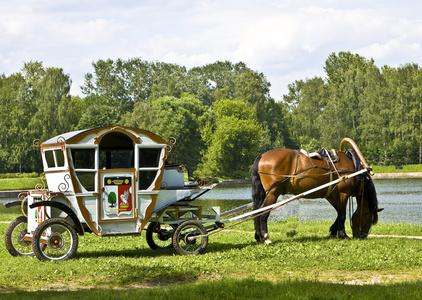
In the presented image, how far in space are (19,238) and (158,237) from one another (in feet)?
9.99

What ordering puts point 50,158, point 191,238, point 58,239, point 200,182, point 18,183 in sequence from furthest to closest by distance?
1. point 18,183
2. point 200,182
3. point 191,238
4. point 50,158
5. point 58,239

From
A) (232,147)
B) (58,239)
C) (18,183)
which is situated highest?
(232,147)

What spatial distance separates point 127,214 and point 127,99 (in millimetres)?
101918

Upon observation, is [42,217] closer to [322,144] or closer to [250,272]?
[250,272]

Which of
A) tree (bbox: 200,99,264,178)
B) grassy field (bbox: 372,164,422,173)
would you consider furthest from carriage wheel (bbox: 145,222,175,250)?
grassy field (bbox: 372,164,422,173)

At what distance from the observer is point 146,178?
463 inches

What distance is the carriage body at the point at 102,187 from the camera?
11297 mm

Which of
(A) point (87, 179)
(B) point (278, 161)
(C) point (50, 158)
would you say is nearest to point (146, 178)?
(A) point (87, 179)

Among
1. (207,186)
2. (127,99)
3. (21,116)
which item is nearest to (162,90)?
(127,99)

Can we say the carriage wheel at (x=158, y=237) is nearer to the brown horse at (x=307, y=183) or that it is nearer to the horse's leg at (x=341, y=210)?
the brown horse at (x=307, y=183)

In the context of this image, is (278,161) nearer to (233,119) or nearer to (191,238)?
(191,238)

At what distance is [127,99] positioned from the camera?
4400 inches

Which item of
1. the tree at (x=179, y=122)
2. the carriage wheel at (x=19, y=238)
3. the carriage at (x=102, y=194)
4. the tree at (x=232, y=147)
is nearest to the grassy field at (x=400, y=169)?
the tree at (x=232, y=147)

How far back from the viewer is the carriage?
36.9 ft
